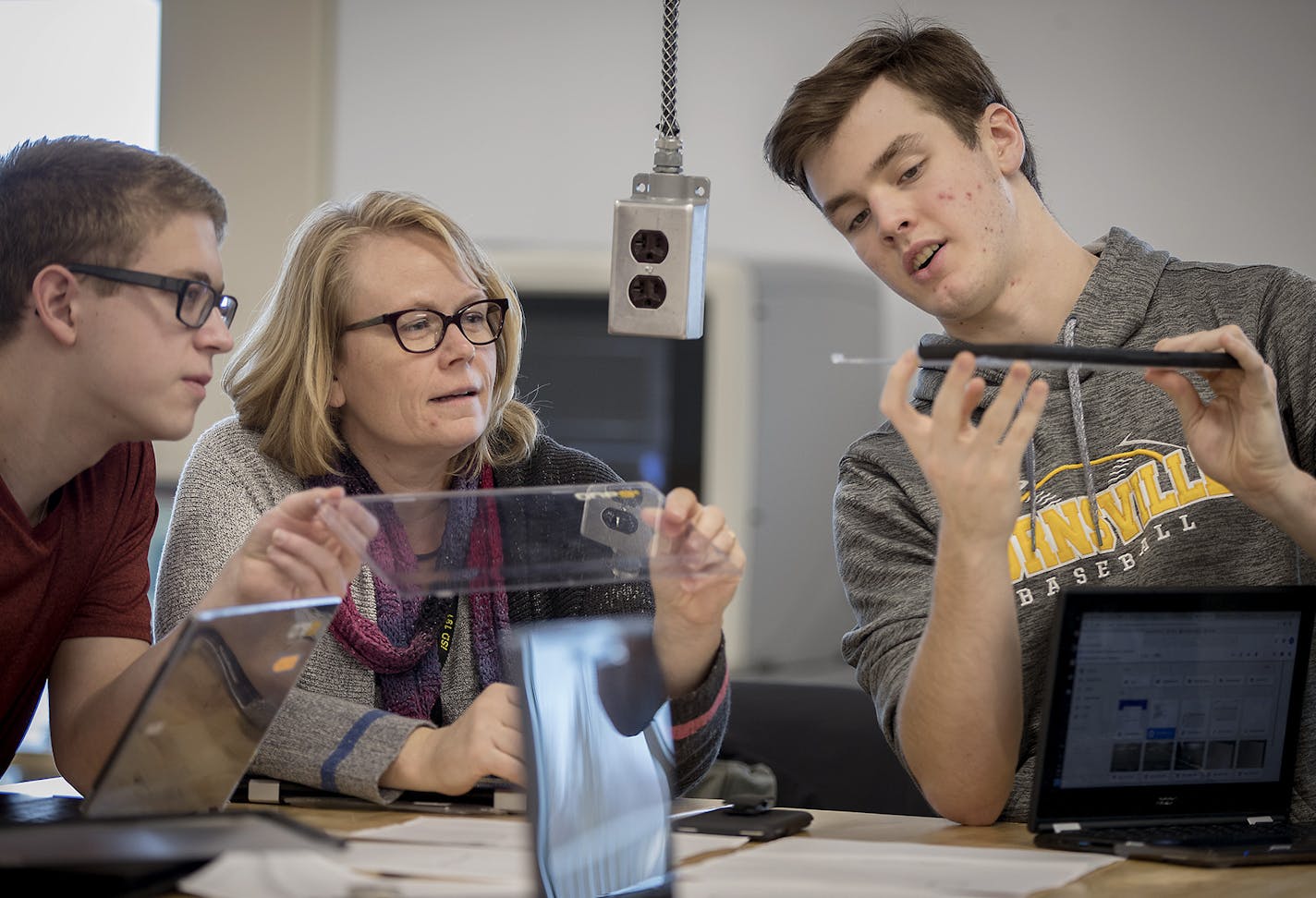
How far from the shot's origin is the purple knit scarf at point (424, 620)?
1446mm

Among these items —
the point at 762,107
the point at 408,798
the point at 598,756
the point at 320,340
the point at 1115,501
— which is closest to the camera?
the point at 598,756

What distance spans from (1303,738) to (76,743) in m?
1.39

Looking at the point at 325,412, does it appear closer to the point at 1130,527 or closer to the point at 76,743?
the point at 76,743

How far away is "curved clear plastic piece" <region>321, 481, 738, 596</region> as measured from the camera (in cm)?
140

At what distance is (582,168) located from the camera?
11.8 feet

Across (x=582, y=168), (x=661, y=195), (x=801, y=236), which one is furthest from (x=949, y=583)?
(x=582, y=168)

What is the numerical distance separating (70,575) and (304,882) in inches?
25.0

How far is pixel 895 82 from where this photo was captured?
167 centimetres

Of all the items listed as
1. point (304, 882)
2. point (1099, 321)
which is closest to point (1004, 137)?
point (1099, 321)

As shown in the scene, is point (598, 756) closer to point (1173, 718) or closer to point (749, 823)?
point (749, 823)

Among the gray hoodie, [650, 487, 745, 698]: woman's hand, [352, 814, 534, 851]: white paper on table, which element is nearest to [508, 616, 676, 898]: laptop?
[352, 814, 534, 851]: white paper on table

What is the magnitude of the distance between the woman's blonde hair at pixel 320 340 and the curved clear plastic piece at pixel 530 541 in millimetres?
421

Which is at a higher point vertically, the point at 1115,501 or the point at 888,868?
the point at 1115,501

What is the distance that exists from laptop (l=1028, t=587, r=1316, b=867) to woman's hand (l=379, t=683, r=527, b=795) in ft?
1.76
